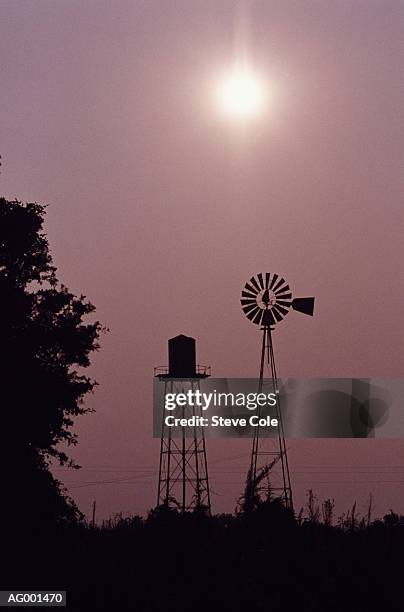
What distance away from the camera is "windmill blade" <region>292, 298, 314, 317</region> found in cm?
4634

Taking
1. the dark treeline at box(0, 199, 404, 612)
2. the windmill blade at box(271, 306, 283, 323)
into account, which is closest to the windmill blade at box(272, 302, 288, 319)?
the windmill blade at box(271, 306, 283, 323)

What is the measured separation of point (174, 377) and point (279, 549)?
36399 mm

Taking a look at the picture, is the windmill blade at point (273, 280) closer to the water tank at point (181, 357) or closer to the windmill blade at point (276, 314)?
the windmill blade at point (276, 314)

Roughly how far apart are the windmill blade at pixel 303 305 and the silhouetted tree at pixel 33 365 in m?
14.5

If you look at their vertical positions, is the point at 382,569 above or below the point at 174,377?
below

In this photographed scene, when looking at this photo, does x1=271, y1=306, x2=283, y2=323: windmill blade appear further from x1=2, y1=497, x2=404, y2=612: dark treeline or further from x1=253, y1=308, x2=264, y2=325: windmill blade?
x1=2, y1=497, x2=404, y2=612: dark treeline

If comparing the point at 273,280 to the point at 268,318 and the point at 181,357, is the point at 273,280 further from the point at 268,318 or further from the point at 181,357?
the point at 181,357

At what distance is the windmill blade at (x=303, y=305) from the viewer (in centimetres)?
4634

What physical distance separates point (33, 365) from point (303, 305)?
1812cm

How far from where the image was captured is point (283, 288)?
152 ft

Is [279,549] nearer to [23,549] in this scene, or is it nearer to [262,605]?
[262,605]

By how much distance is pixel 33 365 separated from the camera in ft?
105

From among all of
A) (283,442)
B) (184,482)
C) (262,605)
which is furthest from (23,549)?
(184,482)

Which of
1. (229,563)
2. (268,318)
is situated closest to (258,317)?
(268,318)
